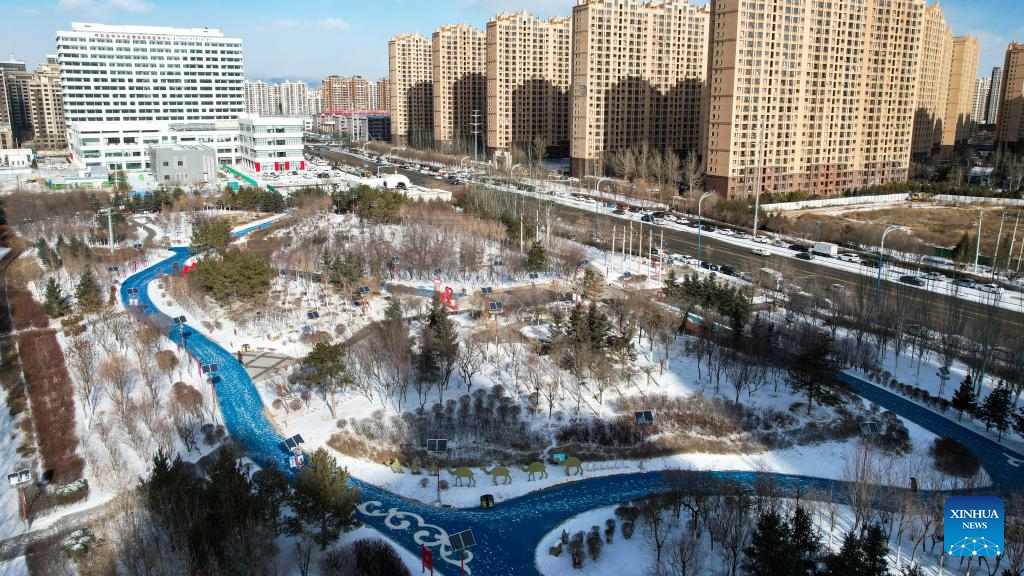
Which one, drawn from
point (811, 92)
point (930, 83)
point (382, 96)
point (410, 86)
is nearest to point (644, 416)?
point (811, 92)

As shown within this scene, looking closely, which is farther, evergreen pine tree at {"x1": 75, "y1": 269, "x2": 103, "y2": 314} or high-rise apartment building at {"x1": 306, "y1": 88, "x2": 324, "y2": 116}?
high-rise apartment building at {"x1": 306, "y1": 88, "x2": 324, "y2": 116}

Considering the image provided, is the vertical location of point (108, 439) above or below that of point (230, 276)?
below

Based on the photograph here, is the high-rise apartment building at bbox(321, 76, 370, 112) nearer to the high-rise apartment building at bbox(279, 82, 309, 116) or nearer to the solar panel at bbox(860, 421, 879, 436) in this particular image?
the high-rise apartment building at bbox(279, 82, 309, 116)

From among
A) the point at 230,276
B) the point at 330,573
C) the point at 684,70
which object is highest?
the point at 684,70

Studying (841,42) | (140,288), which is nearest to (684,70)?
(841,42)

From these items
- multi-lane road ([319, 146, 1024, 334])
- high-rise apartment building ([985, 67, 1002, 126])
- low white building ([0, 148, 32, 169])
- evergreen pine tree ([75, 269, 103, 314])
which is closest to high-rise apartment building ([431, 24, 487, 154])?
multi-lane road ([319, 146, 1024, 334])

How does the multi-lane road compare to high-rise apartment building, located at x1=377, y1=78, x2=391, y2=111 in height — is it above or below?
below

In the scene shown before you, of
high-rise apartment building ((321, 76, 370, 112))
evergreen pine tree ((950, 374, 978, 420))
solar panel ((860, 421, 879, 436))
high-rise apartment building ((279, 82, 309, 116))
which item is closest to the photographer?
solar panel ((860, 421, 879, 436))

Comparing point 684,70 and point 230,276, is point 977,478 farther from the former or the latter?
point 684,70
